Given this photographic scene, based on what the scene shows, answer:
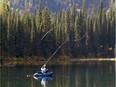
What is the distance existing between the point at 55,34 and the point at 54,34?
2.14m

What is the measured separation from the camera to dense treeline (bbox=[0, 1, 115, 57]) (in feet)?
351

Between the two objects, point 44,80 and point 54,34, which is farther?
point 54,34

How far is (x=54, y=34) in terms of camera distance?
11594 cm

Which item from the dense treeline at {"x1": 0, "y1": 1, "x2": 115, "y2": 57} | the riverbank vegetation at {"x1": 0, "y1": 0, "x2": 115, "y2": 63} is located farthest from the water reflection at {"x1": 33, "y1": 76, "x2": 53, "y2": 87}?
the riverbank vegetation at {"x1": 0, "y1": 0, "x2": 115, "y2": 63}

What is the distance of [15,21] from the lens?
364 feet

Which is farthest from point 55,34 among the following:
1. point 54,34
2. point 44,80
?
point 44,80

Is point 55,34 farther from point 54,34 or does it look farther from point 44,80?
point 44,80

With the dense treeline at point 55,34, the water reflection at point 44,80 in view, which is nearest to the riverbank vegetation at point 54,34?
the dense treeline at point 55,34

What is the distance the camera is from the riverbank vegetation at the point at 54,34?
10694 cm

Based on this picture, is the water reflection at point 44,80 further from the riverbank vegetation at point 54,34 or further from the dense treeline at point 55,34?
the riverbank vegetation at point 54,34

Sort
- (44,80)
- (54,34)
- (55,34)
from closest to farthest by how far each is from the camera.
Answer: (44,80), (54,34), (55,34)

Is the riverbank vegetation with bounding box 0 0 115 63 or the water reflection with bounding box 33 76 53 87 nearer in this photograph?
the water reflection with bounding box 33 76 53 87

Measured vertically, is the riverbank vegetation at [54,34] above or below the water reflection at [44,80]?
above

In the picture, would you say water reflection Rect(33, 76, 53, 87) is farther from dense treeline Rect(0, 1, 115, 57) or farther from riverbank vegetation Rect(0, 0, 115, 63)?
riverbank vegetation Rect(0, 0, 115, 63)
